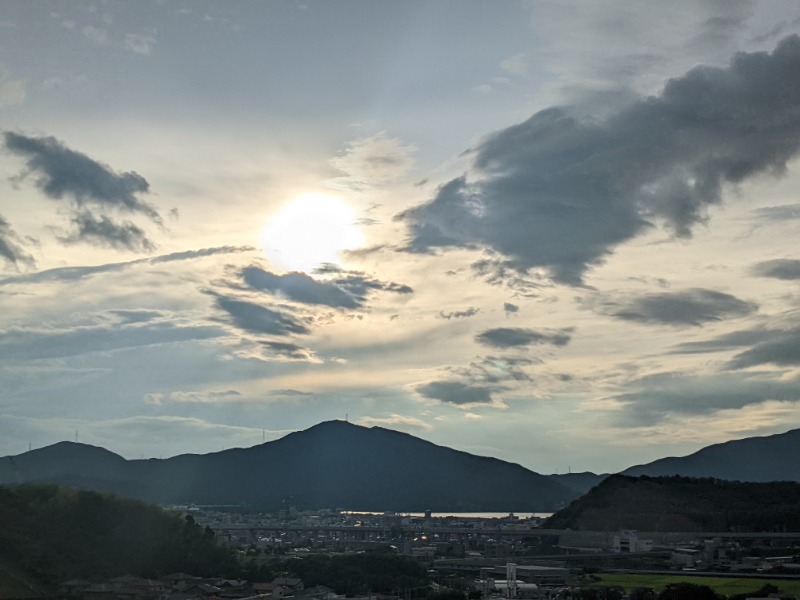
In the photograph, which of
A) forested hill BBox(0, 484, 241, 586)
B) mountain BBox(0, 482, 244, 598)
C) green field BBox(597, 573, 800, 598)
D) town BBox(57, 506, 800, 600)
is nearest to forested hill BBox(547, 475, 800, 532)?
town BBox(57, 506, 800, 600)

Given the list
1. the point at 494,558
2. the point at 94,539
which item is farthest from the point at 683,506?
the point at 94,539

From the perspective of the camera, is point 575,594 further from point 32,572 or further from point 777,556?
point 777,556

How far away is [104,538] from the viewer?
59375 mm

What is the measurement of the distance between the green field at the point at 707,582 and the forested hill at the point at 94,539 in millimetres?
22803

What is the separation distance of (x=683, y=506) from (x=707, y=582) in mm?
52519

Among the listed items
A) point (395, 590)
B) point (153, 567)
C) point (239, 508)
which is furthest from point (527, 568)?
point (239, 508)

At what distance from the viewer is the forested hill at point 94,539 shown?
173 feet

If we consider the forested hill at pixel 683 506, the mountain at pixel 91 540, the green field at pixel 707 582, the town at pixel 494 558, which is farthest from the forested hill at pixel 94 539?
the forested hill at pixel 683 506

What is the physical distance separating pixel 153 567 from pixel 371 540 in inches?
2206

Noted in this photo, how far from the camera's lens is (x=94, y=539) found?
192 ft

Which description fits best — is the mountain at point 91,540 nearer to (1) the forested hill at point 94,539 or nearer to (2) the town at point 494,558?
(1) the forested hill at point 94,539

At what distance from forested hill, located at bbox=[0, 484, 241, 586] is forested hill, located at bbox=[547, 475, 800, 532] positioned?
56.3 m

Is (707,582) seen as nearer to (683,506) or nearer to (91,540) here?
(91,540)

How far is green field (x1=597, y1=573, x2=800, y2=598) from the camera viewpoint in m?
52.2
